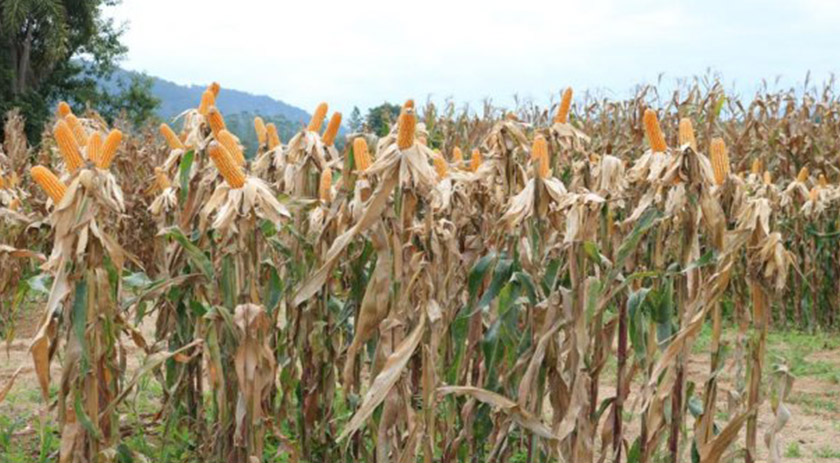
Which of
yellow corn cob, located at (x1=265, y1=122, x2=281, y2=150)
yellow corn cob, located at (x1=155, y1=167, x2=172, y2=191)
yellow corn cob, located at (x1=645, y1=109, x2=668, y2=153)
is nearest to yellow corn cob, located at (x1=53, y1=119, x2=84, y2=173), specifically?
yellow corn cob, located at (x1=265, y1=122, x2=281, y2=150)

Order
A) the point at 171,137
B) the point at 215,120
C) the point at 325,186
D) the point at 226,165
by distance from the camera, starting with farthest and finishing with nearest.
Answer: the point at 171,137
the point at 325,186
the point at 215,120
the point at 226,165

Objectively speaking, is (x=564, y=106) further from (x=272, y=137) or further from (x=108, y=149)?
(x=108, y=149)

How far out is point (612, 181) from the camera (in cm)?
370

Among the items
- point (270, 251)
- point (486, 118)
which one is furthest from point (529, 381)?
point (486, 118)

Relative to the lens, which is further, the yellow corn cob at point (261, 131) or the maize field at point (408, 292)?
the yellow corn cob at point (261, 131)

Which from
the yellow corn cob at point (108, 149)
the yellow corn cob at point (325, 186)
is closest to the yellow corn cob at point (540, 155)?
the yellow corn cob at point (325, 186)

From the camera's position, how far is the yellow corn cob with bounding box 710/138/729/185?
122 inches

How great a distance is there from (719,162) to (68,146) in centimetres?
218

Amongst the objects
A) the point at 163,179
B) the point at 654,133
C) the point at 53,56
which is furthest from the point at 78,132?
the point at 53,56

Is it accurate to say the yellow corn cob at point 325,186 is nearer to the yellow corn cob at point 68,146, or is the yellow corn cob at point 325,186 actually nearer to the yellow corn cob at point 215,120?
the yellow corn cob at point 215,120

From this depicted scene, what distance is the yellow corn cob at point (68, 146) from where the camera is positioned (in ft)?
8.91

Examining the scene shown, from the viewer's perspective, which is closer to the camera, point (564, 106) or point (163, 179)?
point (564, 106)

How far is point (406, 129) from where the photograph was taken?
2760 mm

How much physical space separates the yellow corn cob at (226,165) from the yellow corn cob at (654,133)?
55.5 inches
